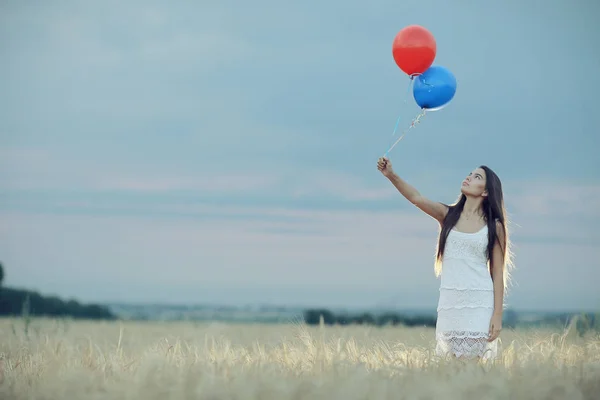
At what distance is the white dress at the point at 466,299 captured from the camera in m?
7.36

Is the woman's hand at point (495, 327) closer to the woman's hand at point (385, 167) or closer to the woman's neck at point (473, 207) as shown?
the woman's neck at point (473, 207)

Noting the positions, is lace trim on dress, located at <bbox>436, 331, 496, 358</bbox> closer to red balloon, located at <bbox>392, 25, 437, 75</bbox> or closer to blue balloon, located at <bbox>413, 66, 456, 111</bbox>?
blue balloon, located at <bbox>413, 66, 456, 111</bbox>

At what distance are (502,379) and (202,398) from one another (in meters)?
1.92

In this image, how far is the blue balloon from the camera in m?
7.90

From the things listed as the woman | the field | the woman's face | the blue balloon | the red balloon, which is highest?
the red balloon

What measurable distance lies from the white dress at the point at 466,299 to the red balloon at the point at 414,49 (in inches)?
68.9

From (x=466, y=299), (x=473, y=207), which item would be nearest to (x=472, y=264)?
(x=466, y=299)

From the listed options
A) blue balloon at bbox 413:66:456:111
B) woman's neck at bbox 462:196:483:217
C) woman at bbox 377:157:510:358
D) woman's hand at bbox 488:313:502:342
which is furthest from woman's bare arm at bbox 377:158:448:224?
woman's hand at bbox 488:313:502:342

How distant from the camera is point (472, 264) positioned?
24.4ft

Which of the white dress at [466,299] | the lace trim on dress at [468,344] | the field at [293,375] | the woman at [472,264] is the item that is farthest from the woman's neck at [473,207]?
the field at [293,375]

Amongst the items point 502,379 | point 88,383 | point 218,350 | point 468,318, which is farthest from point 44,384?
point 468,318

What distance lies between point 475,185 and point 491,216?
332 mm

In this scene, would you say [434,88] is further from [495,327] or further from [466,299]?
[495,327]

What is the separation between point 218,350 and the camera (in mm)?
7992
